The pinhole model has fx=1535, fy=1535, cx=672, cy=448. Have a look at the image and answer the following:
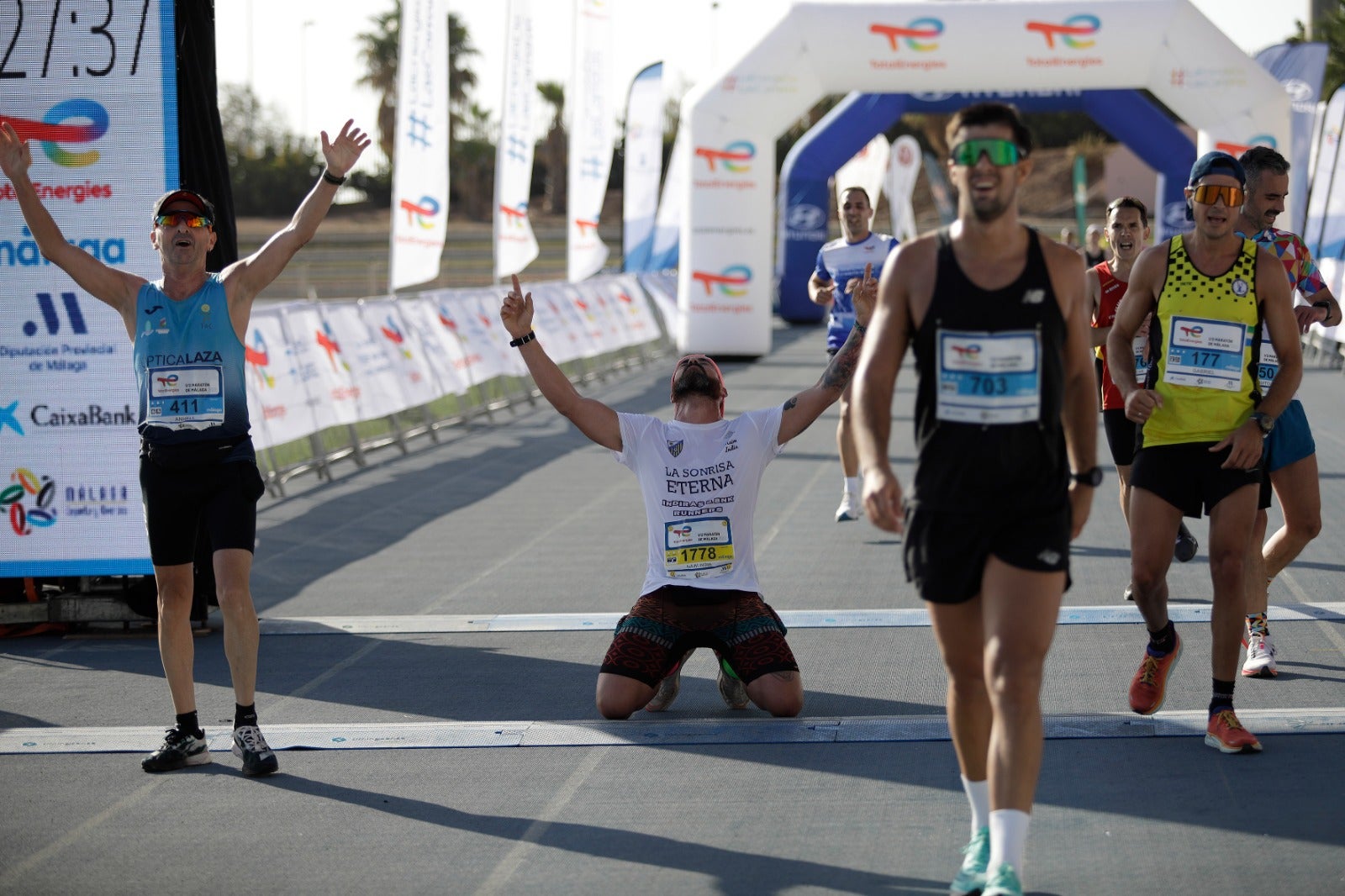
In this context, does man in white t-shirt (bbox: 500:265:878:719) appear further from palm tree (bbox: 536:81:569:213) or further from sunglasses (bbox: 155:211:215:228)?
palm tree (bbox: 536:81:569:213)

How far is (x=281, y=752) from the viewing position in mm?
5262

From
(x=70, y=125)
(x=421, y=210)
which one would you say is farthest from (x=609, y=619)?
(x=421, y=210)

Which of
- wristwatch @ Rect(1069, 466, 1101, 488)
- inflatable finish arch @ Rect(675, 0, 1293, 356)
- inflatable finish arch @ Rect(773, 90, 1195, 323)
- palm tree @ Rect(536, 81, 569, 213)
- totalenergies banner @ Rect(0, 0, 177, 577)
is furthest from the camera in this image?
palm tree @ Rect(536, 81, 569, 213)

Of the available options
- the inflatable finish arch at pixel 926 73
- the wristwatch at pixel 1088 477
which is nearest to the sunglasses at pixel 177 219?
the wristwatch at pixel 1088 477

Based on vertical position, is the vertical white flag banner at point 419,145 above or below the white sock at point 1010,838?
above

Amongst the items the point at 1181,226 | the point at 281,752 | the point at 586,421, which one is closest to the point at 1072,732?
the point at 586,421

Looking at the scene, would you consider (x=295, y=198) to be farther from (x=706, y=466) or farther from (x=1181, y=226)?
(x=706, y=466)

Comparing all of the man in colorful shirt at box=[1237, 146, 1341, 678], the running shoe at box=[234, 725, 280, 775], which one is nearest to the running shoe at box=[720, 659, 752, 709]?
the running shoe at box=[234, 725, 280, 775]

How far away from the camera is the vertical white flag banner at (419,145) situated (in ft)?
49.4

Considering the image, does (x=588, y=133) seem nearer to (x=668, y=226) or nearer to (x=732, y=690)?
(x=668, y=226)

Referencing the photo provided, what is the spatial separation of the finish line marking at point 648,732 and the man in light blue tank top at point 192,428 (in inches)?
13.3

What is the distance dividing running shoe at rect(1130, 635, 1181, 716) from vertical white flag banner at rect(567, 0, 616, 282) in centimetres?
1658

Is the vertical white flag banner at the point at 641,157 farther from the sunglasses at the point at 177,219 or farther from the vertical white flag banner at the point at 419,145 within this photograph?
the sunglasses at the point at 177,219

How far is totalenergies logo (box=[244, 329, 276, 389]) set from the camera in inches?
435
